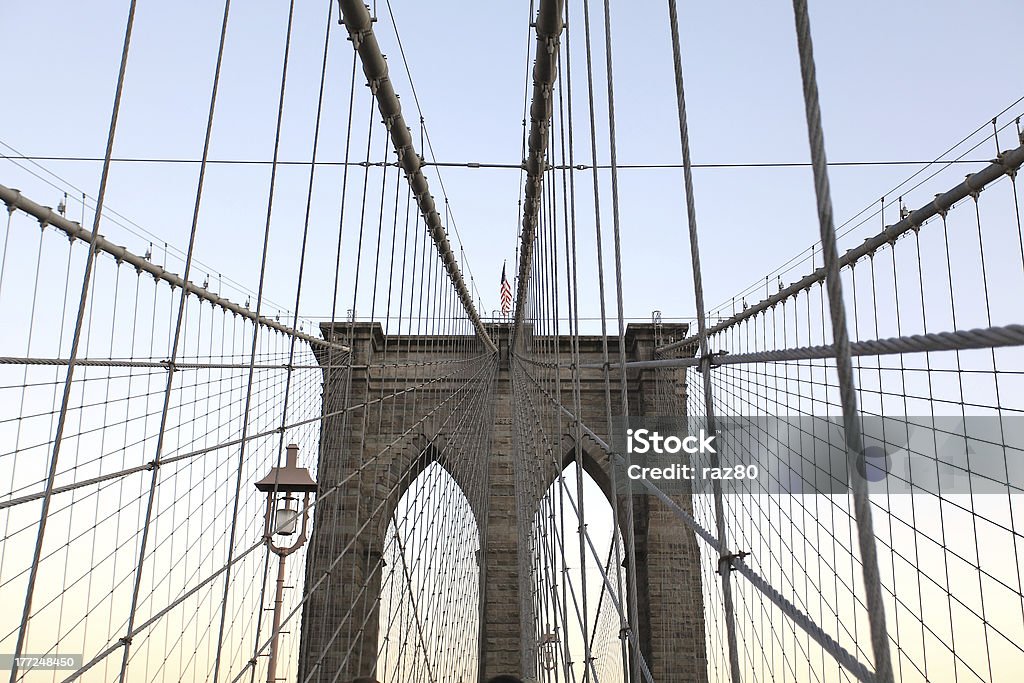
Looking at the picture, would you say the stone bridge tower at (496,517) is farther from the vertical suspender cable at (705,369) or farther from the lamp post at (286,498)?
the vertical suspender cable at (705,369)

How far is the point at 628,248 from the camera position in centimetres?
1336

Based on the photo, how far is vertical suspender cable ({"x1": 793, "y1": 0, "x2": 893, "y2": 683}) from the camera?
0.59 metres

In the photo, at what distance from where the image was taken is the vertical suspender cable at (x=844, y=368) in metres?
0.59

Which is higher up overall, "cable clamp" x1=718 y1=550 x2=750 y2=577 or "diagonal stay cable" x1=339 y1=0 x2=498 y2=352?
"diagonal stay cable" x1=339 y1=0 x2=498 y2=352

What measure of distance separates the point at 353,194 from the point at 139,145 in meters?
2.37

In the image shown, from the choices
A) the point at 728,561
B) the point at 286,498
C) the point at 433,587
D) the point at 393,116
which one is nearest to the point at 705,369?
the point at 728,561

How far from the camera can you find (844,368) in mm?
608

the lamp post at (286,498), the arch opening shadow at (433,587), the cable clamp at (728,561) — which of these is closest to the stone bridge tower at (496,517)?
the arch opening shadow at (433,587)

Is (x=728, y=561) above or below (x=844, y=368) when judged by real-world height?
below

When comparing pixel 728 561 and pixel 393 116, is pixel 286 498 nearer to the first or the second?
pixel 393 116

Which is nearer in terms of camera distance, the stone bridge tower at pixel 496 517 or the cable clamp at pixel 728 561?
the cable clamp at pixel 728 561

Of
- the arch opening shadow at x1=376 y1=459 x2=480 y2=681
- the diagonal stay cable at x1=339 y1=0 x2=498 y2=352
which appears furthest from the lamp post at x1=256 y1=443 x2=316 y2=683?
the diagonal stay cable at x1=339 y1=0 x2=498 y2=352

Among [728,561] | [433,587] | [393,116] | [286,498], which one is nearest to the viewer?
[728,561]

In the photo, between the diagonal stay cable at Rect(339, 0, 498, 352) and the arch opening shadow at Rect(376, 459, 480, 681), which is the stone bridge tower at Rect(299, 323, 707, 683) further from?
the diagonal stay cable at Rect(339, 0, 498, 352)
